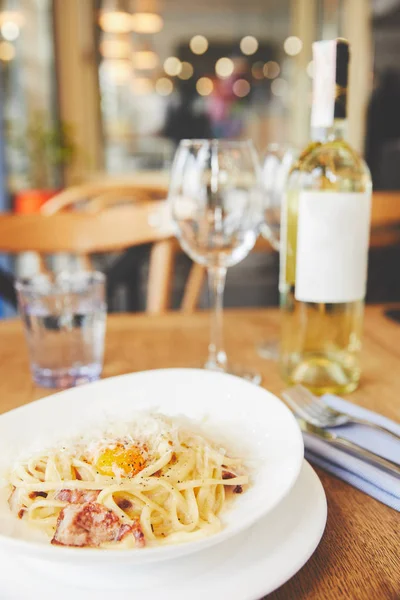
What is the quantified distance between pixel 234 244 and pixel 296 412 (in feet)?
0.82

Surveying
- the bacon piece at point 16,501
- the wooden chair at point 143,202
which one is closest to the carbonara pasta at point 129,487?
the bacon piece at point 16,501

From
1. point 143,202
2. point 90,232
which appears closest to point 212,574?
point 90,232

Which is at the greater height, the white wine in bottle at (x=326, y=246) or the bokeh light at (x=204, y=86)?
the bokeh light at (x=204, y=86)

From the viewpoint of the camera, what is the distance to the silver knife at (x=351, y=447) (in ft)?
1.63

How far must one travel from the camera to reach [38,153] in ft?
15.7

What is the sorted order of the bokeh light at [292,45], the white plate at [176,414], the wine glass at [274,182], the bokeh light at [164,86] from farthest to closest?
the bokeh light at [164,86] < the bokeh light at [292,45] < the wine glass at [274,182] < the white plate at [176,414]

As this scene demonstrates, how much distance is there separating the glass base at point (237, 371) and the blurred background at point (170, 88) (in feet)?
2.47

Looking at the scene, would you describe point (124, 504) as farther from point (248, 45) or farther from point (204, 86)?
point (248, 45)

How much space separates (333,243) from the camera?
677 millimetres

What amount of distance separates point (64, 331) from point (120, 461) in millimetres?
363

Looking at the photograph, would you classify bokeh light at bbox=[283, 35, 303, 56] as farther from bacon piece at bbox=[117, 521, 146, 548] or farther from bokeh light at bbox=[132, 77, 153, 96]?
bacon piece at bbox=[117, 521, 146, 548]

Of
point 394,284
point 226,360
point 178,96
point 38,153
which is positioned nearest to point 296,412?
point 226,360

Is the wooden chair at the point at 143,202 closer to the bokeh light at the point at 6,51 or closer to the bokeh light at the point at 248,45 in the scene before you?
the bokeh light at the point at 6,51

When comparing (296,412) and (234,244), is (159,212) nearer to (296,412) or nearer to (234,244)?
(234,244)
